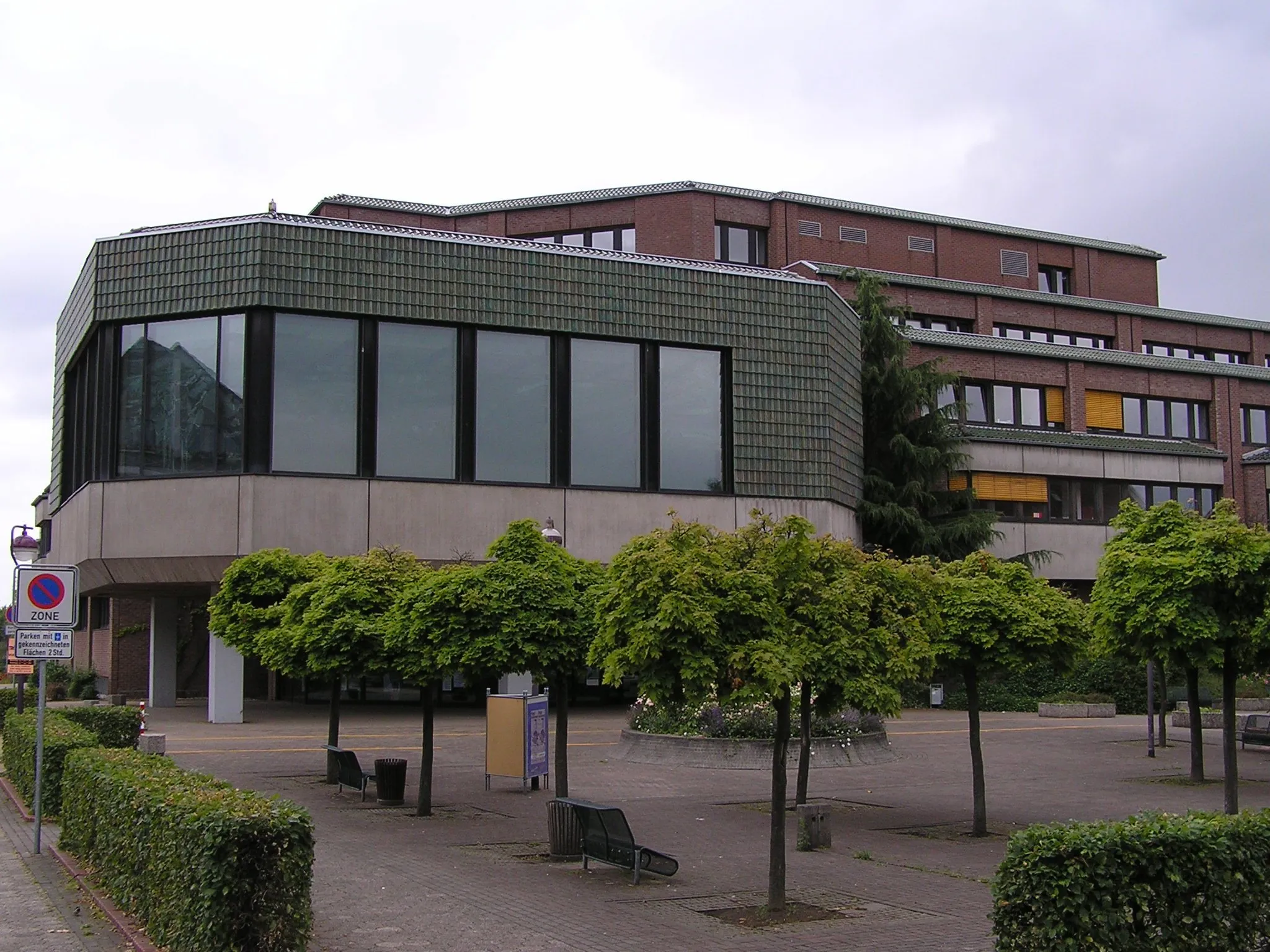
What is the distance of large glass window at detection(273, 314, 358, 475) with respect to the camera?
3219 cm

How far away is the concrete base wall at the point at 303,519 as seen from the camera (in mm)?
31531

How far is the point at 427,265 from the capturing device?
110 feet

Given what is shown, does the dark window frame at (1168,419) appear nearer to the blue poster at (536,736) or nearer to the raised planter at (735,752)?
the raised planter at (735,752)

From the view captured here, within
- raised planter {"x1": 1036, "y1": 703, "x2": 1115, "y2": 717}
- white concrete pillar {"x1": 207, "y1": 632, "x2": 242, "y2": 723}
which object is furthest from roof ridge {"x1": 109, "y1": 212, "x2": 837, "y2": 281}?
raised planter {"x1": 1036, "y1": 703, "x2": 1115, "y2": 717}

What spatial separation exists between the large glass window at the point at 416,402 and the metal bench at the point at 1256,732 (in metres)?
19.2

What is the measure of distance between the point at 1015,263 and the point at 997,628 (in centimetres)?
4709

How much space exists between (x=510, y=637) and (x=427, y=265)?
20.2 meters

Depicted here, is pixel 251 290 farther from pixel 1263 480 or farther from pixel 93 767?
pixel 1263 480

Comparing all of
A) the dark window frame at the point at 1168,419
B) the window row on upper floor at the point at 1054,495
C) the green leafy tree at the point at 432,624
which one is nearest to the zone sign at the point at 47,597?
the green leafy tree at the point at 432,624

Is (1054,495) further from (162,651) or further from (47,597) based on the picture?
(47,597)

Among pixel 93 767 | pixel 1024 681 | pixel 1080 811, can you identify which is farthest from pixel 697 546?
pixel 1024 681

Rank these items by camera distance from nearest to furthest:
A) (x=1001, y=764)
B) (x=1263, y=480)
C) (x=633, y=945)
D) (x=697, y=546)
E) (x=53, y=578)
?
(x=633, y=945) < (x=697, y=546) < (x=53, y=578) < (x=1001, y=764) < (x=1263, y=480)

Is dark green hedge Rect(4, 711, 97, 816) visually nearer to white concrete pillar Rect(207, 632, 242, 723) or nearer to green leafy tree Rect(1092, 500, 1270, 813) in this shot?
white concrete pillar Rect(207, 632, 242, 723)

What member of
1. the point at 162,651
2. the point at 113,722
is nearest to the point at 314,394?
the point at 162,651
